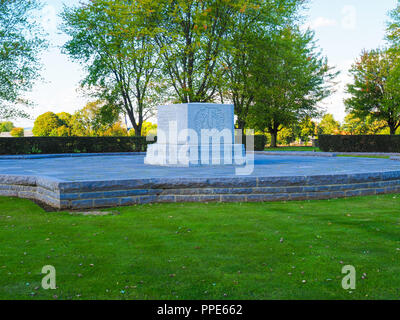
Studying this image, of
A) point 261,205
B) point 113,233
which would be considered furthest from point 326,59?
point 113,233

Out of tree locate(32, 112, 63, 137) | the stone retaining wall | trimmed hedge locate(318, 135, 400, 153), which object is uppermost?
tree locate(32, 112, 63, 137)

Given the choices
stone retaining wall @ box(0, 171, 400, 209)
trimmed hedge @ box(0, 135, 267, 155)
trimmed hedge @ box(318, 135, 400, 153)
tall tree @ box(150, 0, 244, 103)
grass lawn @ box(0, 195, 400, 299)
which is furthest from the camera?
trimmed hedge @ box(318, 135, 400, 153)

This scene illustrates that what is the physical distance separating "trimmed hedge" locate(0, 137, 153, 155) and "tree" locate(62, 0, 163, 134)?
543cm

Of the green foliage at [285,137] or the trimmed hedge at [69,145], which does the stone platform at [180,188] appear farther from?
the green foliage at [285,137]

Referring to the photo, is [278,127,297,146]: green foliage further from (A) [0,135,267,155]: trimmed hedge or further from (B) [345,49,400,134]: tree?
(A) [0,135,267,155]: trimmed hedge

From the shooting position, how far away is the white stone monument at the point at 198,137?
13727 millimetres

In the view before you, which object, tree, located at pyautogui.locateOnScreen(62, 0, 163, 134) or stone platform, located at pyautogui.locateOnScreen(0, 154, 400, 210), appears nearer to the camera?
stone platform, located at pyautogui.locateOnScreen(0, 154, 400, 210)

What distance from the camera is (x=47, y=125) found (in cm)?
7962

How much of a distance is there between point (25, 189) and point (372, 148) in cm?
2403

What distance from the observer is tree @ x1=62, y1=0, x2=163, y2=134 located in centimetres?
2611

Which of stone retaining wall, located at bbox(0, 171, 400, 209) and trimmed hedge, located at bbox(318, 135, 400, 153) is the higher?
trimmed hedge, located at bbox(318, 135, 400, 153)

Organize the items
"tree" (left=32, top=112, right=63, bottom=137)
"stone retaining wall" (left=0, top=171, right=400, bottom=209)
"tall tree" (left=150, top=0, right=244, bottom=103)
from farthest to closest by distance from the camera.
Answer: "tree" (left=32, top=112, right=63, bottom=137)
"tall tree" (left=150, top=0, right=244, bottom=103)
"stone retaining wall" (left=0, top=171, right=400, bottom=209)

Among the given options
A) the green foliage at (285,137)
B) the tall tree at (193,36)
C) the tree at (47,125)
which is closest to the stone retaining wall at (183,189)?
the tall tree at (193,36)

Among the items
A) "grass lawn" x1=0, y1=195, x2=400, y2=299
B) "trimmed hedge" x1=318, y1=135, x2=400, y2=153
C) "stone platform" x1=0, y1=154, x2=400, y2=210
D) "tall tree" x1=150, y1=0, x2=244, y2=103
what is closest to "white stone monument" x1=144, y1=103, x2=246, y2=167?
"stone platform" x1=0, y1=154, x2=400, y2=210
